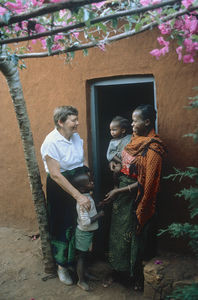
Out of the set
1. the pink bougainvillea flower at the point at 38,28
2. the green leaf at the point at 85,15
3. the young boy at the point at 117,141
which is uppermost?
the pink bougainvillea flower at the point at 38,28

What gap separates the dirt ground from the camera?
3.76m

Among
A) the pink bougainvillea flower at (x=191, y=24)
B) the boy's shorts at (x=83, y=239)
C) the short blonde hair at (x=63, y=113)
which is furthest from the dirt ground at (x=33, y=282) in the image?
the pink bougainvillea flower at (x=191, y=24)

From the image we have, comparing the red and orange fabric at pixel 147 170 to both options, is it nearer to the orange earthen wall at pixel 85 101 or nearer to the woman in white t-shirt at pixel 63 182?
the orange earthen wall at pixel 85 101

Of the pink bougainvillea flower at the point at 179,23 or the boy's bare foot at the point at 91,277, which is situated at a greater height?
the pink bougainvillea flower at the point at 179,23

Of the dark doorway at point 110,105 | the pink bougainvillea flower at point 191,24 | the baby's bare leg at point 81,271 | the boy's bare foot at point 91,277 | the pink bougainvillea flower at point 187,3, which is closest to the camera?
the pink bougainvillea flower at point 187,3

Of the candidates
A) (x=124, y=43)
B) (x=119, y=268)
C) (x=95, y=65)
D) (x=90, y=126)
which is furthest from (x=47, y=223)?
(x=124, y=43)

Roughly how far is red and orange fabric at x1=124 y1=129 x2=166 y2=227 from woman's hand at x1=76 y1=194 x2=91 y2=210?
0.56 meters

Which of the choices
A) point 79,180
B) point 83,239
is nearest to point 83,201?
point 79,180

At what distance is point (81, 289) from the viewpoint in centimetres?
389

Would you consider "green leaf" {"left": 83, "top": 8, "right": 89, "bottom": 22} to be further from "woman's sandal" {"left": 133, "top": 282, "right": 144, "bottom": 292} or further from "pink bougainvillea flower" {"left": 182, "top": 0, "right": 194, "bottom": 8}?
"woman's sandal" {"left": 133, "top": 282, "right": 144, "bottom": 292}

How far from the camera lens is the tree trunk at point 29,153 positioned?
148 inches

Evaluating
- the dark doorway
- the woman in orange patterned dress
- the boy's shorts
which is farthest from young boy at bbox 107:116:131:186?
the dark doorway

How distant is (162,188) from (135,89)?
243 cm

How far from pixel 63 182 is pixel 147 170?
936 mm
